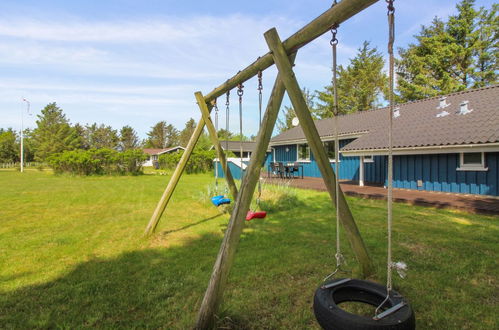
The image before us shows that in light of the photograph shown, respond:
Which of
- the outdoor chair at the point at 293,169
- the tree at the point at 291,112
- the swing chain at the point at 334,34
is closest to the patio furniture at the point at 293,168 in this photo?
the outdoor chair at the point at 293,169

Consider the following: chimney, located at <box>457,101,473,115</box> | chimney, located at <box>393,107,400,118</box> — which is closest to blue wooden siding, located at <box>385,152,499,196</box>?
chimney, located at <box>457,101,473,115</box>

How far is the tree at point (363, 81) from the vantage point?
30330 millimetres

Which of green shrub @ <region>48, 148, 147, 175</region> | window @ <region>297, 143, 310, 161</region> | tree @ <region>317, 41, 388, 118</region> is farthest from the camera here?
tree @ <region>317, 41, 388, 118</region>

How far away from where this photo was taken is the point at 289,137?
17984mm

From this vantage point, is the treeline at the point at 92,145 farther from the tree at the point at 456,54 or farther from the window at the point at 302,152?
the tree at the point at 456,54

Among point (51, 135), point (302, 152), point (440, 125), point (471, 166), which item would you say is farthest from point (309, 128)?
point (51, 135)

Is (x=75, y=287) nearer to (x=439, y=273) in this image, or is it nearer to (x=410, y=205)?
(x=439, y=273)

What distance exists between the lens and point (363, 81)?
101ft

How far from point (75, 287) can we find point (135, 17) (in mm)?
8400

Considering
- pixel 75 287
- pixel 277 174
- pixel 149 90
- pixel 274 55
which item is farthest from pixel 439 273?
pixel 149 90

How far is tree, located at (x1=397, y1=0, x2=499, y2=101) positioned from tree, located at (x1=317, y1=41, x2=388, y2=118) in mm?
5241

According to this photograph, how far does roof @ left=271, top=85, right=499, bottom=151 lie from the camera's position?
26.3 ft

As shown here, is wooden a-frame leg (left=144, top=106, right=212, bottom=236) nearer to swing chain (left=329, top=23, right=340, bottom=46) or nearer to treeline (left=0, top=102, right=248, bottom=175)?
treeline (left=0, top=102, right=248, bottom=175)

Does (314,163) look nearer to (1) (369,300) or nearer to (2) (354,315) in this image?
(1) (369,300)
